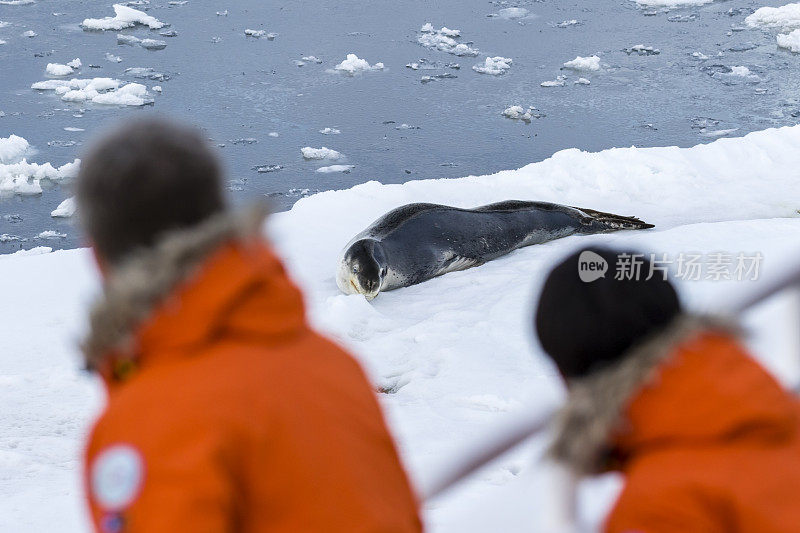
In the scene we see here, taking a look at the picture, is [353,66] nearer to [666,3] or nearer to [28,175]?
[28,175]

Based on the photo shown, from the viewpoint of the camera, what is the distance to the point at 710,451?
3.36 feet

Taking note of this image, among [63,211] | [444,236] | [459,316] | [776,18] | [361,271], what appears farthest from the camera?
[776,18]

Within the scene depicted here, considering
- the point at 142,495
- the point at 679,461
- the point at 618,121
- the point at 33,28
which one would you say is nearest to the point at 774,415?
the point at 679,461

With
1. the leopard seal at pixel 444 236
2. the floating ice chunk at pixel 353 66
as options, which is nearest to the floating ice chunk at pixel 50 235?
the leopard seal at pixel 444 236

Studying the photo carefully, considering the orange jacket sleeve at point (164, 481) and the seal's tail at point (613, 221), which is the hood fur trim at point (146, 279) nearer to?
the orange jacket sleeve at point (164, 481)

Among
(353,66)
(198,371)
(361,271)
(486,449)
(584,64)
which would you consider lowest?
(353,66)

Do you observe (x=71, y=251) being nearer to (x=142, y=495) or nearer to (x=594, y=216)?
(x=594, y=216)

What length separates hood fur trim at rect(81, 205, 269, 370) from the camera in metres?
0.98

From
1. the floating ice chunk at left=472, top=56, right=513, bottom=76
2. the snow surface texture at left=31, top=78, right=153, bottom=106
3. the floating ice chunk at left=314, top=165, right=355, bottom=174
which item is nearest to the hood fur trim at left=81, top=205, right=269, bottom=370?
the floating ice chunk at left=314, top=165, right=355, bottom=174

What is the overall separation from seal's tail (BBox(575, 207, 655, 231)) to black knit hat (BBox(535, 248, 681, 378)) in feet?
18.1

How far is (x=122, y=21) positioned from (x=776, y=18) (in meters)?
7.76

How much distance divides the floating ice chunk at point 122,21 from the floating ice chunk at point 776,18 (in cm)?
708

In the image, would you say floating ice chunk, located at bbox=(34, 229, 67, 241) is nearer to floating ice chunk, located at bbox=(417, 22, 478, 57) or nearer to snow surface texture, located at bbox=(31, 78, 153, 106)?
snow surface texture, located at bbox=(31, 78, 153, 106)

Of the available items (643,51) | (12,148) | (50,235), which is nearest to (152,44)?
(12,148)
